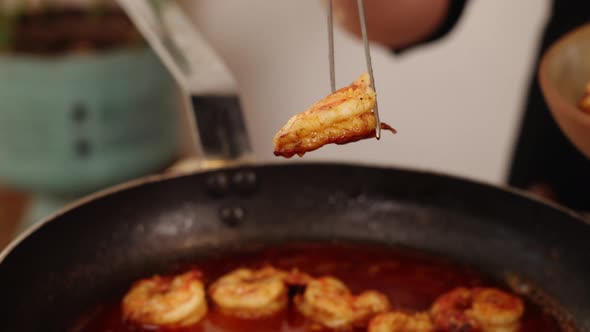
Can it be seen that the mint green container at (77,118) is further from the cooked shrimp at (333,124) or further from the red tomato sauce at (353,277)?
the cooked shrimp at (333,124)

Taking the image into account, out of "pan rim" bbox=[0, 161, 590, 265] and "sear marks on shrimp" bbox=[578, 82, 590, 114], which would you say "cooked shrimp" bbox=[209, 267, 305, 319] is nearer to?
"pan rim" bbox=[0, 161, 590, 265]

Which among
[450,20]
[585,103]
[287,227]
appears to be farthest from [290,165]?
[450,20]

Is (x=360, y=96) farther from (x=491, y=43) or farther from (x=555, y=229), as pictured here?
(x=491, y=43)

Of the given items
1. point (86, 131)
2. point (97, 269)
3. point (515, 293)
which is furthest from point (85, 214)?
point (86, 131)

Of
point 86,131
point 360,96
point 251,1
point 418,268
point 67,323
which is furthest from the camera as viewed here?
point 251,1

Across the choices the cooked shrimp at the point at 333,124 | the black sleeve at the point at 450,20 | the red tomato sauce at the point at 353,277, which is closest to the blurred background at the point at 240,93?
the black sleeve at the point at 450,20

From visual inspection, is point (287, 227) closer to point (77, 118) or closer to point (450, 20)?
point (450, 20)
